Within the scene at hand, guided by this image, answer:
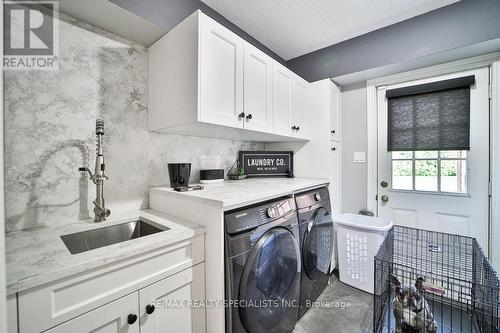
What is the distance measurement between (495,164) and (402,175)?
64 centimetres

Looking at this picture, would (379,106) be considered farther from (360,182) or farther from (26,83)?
(26,83)

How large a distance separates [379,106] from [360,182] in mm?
862

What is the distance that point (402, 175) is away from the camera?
84.7 inches

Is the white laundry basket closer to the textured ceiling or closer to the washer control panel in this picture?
the washer control panel

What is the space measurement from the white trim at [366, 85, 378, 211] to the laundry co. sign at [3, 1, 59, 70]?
8.72 ft

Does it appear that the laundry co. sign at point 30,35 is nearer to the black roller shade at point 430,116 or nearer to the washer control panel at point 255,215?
the washer control panel at point 255,215

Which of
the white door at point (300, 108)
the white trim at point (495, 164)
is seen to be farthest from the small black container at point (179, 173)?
the white trim at point (495, 164)

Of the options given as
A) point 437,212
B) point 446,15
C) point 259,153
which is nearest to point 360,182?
point 437,212

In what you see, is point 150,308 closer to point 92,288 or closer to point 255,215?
point 92,288

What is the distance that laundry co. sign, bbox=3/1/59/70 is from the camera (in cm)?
105

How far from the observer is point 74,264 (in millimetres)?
719

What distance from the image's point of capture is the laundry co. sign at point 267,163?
2.13 meters

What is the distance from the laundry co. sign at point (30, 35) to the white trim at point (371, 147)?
266 cm

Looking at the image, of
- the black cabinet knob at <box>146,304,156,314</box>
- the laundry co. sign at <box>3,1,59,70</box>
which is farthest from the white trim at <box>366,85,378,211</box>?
the laundry co. sign at <box>3,1,59,70</box>
